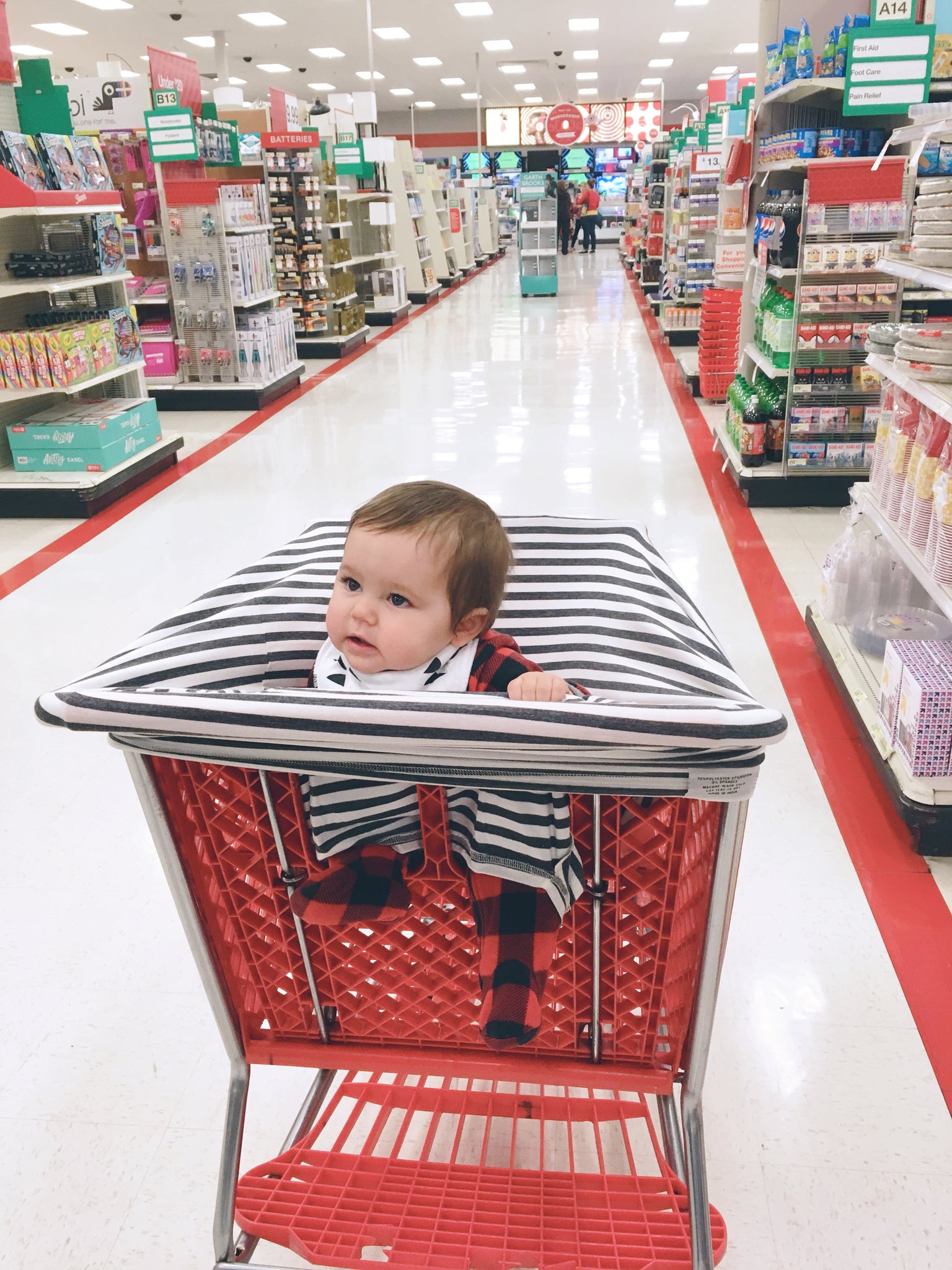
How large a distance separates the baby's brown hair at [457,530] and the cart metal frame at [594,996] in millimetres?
324

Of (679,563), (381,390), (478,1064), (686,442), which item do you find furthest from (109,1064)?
(381,390)

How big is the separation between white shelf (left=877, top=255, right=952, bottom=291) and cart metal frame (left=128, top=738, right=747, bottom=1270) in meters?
1.72

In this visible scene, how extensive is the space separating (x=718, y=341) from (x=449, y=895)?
22.0ft

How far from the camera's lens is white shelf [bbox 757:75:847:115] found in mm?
4266

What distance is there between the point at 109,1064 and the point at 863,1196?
1.30 metres

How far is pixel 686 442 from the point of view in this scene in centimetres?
641

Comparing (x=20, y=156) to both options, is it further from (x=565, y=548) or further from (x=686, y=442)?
(x=565, y=548)

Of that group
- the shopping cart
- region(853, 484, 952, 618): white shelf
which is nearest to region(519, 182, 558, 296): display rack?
region(853, 484, 952, 618): white shelf

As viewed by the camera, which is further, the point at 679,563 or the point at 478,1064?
the point at 679,563

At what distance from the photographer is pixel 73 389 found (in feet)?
17.5

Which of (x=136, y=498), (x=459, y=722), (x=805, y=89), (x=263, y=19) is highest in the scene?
(x=263, y=19)

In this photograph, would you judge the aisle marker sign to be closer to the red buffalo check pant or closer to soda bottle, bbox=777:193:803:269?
soda bottle, bbox=777:193:803:269

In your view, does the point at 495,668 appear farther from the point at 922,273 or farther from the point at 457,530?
the point at 922,273

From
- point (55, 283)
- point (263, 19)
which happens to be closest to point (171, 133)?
point (55, 283)
